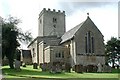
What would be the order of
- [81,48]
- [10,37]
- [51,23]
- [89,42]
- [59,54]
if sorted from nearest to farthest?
[10,37]
[81,48]
[89,42]
[59,54]
[51,23]

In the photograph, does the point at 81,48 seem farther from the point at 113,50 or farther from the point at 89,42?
the point at 113,50

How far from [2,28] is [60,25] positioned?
138 feet

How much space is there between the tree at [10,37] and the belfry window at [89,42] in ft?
43.6

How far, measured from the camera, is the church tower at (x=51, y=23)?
258 feet

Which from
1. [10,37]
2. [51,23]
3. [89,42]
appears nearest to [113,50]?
[89,42]

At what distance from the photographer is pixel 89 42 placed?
165ft

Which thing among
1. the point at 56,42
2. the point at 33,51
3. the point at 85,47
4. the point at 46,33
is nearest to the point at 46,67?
the point at 85,47

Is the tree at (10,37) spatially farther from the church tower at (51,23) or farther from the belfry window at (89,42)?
the church tower at (51,23)

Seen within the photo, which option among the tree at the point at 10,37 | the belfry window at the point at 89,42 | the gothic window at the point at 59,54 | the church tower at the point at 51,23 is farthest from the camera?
the church tower at the point at 51,23

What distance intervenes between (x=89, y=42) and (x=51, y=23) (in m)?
30.7

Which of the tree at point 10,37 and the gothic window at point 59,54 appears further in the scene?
the gothic window at point 59,54

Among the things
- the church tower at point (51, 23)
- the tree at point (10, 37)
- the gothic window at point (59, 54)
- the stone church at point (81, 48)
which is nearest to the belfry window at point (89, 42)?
the stone church at point (81, 48)

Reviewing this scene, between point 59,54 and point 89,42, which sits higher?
point 89,42

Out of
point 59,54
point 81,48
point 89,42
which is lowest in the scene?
point 59,54
